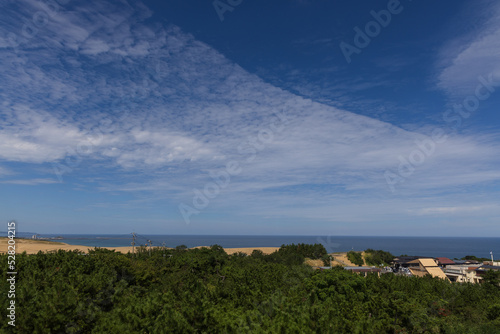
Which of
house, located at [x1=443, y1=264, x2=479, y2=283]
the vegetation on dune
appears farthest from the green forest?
the vegetation on dune

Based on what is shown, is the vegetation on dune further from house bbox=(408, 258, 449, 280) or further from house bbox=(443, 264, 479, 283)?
house bbox=(443, 264, 479, 283)

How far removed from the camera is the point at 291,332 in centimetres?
1214

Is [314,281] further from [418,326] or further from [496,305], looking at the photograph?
[496,305]

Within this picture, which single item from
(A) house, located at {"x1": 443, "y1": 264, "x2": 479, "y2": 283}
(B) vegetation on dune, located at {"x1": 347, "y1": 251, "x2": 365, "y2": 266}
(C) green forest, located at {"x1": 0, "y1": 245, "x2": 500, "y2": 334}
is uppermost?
(C) green forest, located at {"x1": 0, "y1": 245, "x2": 500, "y2": 334}

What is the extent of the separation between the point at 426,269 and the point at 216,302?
54959 mm

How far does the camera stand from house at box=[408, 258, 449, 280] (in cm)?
5796

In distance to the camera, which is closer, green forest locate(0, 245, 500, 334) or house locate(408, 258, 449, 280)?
green forest locate(0, 245, 500, 334)

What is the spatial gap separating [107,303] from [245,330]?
13262 millimetres

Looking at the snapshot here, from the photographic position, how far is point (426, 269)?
60156 mm

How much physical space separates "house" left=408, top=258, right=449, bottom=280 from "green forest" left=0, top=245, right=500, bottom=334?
17.5m

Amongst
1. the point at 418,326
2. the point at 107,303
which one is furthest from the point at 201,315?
the point at 418,326

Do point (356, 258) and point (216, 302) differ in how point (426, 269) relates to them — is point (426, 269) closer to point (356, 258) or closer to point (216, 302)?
point (356, 258)

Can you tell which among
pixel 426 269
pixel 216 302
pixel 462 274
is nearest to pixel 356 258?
pixel 426 269

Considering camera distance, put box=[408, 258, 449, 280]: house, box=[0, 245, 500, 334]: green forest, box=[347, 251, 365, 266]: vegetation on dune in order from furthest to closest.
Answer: box=[347, 251, 365, 266]: vegetation on dune < box=[408, 258, 449, 280]: house < box=[0, 245, 500, 334]: green forest
